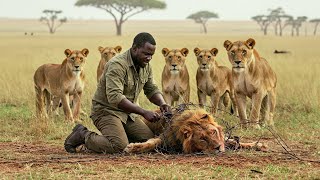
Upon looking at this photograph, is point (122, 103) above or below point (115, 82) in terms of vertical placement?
below

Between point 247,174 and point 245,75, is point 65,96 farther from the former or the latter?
point 247,174

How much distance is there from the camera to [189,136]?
5559mm

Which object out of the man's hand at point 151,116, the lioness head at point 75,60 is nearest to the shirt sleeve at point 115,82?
the man's hand at point 151,116

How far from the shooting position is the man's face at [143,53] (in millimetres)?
5805

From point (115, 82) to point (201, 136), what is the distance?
2.98 feet

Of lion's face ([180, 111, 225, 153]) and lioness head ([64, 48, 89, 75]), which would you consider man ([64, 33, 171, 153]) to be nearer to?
lion's face ([180, 111, 225, 153])

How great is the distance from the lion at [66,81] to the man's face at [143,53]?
3.52 meters

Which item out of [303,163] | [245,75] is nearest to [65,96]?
[245,75]

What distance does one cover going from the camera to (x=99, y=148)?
596cm

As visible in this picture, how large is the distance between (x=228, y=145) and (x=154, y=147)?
2.31ft

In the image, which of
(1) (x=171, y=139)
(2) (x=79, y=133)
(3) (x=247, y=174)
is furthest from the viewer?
(2) (x=79, y=133)

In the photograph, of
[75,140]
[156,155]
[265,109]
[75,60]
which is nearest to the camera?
[156,155]

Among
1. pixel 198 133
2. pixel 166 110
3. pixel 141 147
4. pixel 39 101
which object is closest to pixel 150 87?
pixel 166 110

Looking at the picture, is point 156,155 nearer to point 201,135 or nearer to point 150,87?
point 201,135
